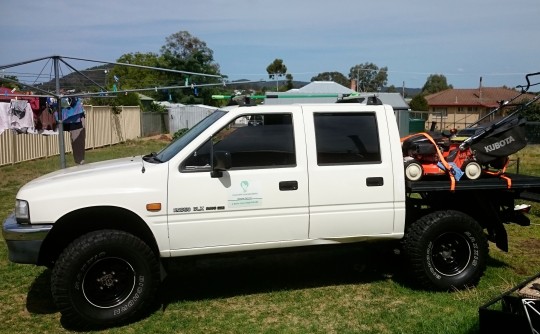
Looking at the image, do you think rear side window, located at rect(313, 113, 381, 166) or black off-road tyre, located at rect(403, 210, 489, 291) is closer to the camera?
rear side window, located at rect(313, 113, 381, 166)

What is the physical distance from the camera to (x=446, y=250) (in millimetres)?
5371

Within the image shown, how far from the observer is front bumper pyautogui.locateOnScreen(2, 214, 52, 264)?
4332 millimetres

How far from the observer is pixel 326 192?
16.2ft

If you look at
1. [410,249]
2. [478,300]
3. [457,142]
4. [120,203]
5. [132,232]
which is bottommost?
[478,300]

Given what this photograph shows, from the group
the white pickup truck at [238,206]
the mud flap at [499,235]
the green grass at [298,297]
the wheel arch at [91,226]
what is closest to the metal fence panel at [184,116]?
the green grass at [298,297]

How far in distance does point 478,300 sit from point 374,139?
188cm

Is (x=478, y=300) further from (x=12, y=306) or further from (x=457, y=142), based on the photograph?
(x=12, y=306)

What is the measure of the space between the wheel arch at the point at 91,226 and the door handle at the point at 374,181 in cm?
211

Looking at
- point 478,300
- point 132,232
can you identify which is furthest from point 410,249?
point 132,232

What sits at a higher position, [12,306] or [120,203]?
[120,203]

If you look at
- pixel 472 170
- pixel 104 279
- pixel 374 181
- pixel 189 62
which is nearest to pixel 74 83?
pixel 104 279

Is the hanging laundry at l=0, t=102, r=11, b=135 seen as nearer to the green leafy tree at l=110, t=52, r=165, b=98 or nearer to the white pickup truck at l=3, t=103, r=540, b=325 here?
the white pickup truck at l=3, t=103, r=540, b=325

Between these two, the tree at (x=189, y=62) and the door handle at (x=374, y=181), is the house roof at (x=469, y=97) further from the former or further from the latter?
the door handle at (x=374, y=181)

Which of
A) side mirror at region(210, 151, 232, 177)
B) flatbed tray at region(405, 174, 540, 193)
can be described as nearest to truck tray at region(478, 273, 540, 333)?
flatbed tray at region(405, 174, 540, 193)
